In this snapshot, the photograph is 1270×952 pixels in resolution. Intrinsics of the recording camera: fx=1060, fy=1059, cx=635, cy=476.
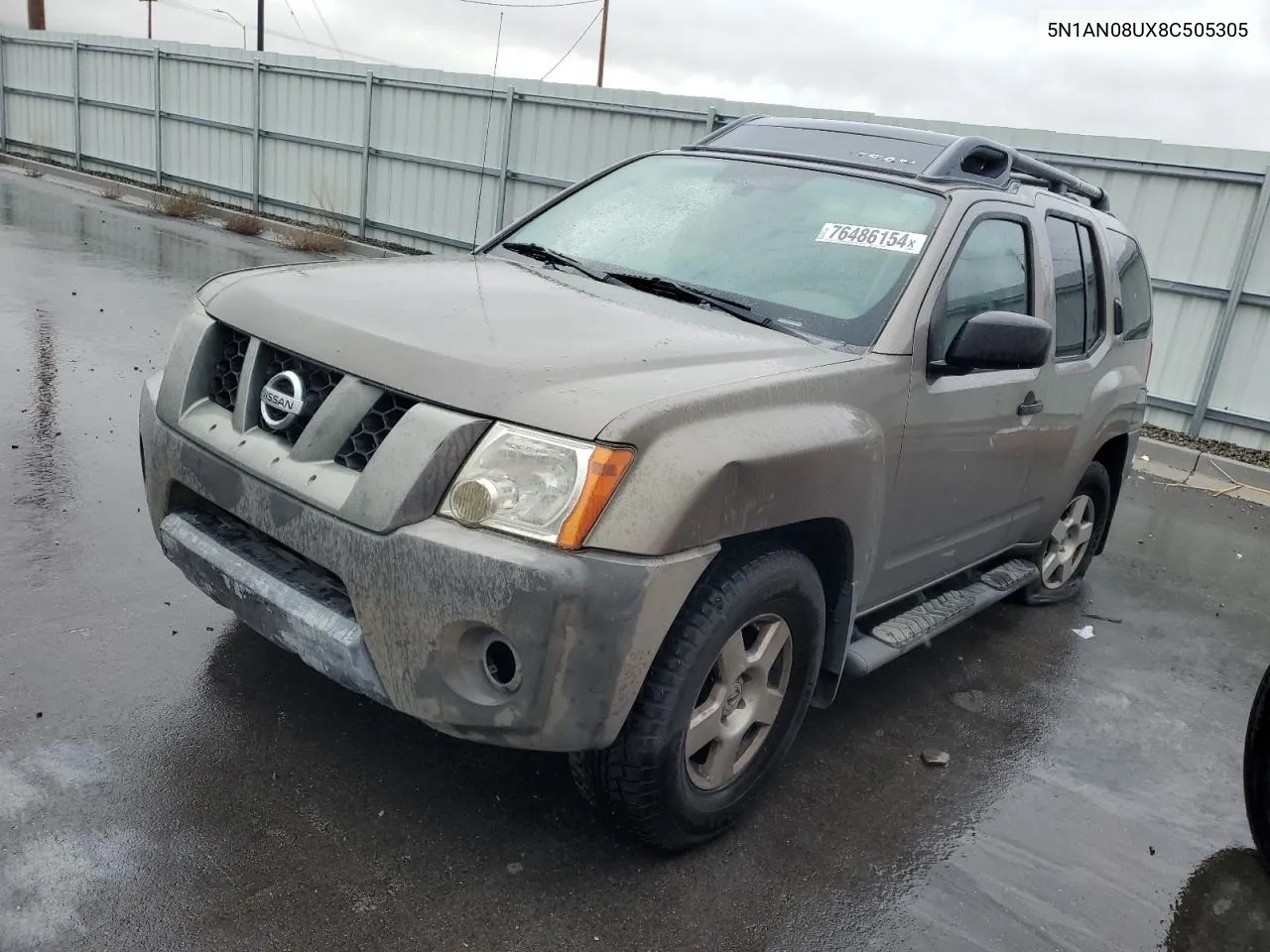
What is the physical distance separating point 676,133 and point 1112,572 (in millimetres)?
8389

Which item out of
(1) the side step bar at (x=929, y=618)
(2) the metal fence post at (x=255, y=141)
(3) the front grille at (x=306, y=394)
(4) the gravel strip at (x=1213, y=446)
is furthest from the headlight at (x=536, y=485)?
(2) the metal fence post at (x=255, y=141)

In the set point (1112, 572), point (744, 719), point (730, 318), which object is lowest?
point (1112, 572)

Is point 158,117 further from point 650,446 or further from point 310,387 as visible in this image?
point 650,446

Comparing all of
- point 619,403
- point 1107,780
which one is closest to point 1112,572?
point 1107,780

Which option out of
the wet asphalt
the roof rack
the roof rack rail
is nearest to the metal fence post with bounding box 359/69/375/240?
the wet asphalt

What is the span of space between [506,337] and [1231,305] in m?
8.63

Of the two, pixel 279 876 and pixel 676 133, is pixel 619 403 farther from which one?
pixel 676 133

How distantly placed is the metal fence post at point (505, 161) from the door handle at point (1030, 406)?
35.2 ft

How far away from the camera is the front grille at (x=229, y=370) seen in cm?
296

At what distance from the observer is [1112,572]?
19.3ft

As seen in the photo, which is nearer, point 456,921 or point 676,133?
point 456,921

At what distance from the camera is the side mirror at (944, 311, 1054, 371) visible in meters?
3.12

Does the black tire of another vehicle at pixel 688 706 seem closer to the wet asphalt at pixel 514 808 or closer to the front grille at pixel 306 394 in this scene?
the wet asphalt at pixel 514 808

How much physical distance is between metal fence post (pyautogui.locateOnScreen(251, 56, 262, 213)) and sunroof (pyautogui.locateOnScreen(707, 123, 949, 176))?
14.9 metres
